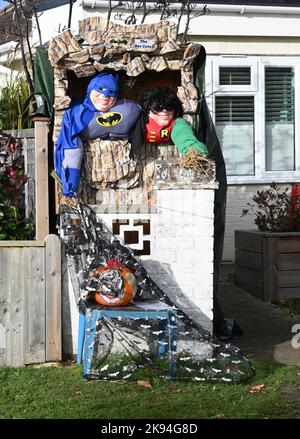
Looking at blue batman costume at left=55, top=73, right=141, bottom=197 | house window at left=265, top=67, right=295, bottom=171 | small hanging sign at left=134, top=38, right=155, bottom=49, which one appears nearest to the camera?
blue batman costume at left=55, top=73, right=141, bottom=197

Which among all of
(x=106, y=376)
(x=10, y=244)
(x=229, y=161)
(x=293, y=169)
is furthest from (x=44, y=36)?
(x=106, y=376)

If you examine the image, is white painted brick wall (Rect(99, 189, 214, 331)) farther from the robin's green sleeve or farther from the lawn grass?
the lawn grass

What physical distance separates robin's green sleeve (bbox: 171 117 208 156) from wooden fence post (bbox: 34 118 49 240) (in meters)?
1.15

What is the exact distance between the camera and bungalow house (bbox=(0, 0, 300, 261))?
12609 mm

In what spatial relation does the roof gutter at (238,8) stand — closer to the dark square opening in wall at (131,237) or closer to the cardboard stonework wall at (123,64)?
the cardboard stonework wall at (123,64)

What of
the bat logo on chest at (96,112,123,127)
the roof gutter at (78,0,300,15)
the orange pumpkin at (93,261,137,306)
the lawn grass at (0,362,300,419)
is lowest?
the lawn grass at (0,362,300,419)

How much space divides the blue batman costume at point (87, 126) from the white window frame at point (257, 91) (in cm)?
475

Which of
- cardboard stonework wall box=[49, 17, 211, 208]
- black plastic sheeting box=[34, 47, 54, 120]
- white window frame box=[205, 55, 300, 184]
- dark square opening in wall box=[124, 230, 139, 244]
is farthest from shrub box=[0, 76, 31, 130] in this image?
white window frame box=[205, 55, 300, 184]

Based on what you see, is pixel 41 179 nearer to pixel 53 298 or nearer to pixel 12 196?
pixel 12 196

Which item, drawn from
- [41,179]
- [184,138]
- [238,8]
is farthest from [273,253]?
[238,8]

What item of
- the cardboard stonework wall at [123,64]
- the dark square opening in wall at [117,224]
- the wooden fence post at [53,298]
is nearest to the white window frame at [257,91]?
the cardboard stonework wall at [123,64]

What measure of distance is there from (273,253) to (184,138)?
276 centimetres

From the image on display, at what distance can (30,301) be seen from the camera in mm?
7297

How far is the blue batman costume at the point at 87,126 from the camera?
7.83 m
